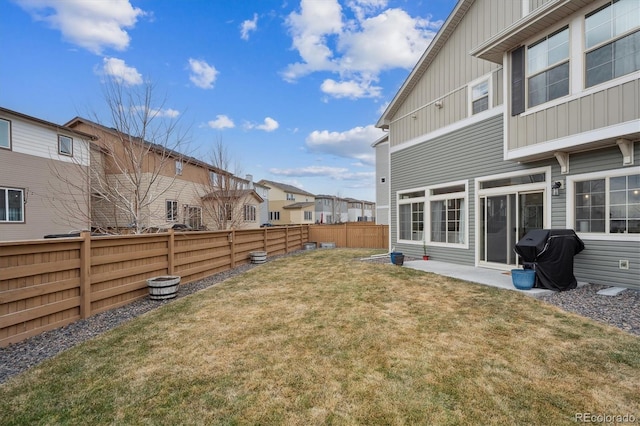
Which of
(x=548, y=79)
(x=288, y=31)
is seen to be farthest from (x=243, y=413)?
(x=288, y=31)

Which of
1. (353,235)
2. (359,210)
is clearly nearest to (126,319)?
(353,235)

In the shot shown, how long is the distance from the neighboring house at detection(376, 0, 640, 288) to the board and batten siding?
0.11 feet

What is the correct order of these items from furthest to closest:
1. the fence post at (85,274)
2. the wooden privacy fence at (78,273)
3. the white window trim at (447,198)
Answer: the white window trim at (447,198), the fence post at (85,274), the wooden privacy fence at (78,273)

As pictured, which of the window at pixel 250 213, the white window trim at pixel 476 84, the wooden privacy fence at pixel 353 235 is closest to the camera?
the white window trim at pixel 476 84

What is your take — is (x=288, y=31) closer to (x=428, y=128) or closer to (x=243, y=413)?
(x=428, y=128)

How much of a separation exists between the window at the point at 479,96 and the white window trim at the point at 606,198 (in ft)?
10.3

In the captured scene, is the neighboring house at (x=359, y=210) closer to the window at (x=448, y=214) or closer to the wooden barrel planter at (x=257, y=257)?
the window at (x=448, y=214)

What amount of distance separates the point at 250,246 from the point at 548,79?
9525 millimetres

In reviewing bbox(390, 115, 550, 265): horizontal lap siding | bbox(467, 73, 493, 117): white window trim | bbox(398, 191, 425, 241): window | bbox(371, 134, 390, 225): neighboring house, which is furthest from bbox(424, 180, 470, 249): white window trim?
bbox(371, 134, 390, 225): neighboring house

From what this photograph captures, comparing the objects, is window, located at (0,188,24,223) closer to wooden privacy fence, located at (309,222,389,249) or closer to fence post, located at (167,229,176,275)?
fence post, located at (167,229,176,275)

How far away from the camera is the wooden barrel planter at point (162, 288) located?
574cm

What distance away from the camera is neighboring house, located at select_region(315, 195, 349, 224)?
165 feet

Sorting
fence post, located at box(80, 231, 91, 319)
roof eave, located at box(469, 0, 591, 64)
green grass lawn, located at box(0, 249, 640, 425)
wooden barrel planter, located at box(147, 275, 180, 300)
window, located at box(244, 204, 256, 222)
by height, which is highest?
roof eave, located at box(469, 0, 591, 64)

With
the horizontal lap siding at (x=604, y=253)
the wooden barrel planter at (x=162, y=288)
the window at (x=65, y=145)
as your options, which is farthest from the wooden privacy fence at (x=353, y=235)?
the window at (x=65, y=145)
